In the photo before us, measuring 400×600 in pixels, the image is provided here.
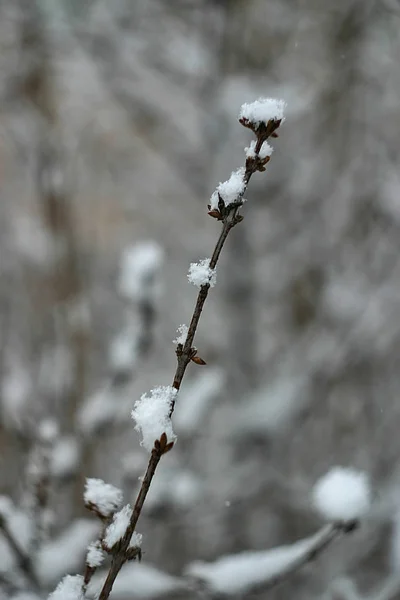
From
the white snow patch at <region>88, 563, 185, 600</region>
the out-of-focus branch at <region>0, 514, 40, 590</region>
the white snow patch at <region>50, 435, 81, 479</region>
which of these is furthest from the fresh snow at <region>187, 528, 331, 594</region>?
the white snow patch at <region>50, 435, 81, 479</region>

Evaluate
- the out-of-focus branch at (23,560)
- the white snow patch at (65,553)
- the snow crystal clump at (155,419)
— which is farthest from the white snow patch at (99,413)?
the snow crystal clump at (155,419)

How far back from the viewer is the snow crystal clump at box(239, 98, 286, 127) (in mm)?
A: 562

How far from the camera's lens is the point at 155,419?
0.58m

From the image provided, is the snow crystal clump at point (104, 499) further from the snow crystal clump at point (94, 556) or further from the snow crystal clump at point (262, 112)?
the snow crystal clump at point (262, 112)

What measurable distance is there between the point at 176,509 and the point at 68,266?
4.94ft

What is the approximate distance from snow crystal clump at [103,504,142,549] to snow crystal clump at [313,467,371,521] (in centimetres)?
26

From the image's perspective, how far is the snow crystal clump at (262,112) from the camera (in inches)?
22.1

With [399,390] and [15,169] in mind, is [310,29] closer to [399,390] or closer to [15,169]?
[399,390]

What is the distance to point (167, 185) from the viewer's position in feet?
16.1

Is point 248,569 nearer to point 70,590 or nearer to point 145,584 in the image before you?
point 145,584

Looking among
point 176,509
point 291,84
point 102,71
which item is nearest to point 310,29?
point 291,84

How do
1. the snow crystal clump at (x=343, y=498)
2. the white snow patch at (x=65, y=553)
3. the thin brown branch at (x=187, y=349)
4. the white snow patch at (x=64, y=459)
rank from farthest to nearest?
1. the white snow patch at (x=64, y=459)
2. the white snow patch at (x=65, y=553)
3. the snow crystal clump at (x=343, y=498)
4. the thin brown branch at (x=187, y=349)

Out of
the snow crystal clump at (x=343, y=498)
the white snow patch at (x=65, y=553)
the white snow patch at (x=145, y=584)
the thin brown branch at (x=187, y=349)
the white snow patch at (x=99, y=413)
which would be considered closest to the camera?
the thin brown branch at (x=187, y=349)

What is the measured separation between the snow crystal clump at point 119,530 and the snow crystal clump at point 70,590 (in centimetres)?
9
